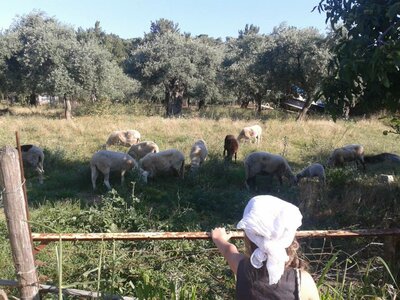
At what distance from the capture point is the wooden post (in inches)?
117

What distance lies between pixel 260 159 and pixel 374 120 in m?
15.1

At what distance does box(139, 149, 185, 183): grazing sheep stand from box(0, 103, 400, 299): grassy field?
39 centimetres

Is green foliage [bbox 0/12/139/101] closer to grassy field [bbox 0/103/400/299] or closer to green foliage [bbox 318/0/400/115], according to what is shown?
grassy field [bbox 0/103/400/299]

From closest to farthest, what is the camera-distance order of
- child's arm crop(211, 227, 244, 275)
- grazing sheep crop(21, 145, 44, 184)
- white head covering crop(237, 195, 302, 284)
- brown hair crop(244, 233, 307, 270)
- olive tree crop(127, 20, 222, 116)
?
white head covering crop(237, 195, 302, 284) → brown hair crop(244, 233, 307, 270) → child's arm crop(211, 227, 244, 275) → grazing sheep crop(21, 145, 44, 184) → olive tree crop(127, 20, 222, 116)

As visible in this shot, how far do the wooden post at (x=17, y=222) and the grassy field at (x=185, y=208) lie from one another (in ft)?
0.61

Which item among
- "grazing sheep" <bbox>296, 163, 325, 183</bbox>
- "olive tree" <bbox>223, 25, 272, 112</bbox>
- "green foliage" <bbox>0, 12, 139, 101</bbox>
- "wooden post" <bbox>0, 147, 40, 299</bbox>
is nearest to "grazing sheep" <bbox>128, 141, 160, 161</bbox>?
"grazing sheep" <bbox>296, 163, 325, 183</bbox>

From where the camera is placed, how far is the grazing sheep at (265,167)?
10633 mm

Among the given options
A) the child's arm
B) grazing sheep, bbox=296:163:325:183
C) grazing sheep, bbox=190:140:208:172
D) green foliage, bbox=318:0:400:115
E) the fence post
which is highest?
green foliage, bbox=318:0:400:115

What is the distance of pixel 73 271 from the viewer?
192 inches

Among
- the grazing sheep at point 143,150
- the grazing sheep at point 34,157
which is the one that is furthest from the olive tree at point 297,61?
the grazing sheep at point 34,157

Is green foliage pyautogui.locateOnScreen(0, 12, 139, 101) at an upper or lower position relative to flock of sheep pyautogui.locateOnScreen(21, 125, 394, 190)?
upper

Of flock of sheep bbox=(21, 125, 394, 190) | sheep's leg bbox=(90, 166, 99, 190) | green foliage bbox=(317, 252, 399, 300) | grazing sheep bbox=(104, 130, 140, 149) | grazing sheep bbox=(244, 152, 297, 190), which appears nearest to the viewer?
green foliage bbox=(317, 252, 399, 300)

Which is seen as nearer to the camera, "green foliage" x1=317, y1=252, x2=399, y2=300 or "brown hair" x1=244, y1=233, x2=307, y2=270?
"brown hair" x1=244, y1=233, x2=307, y2=270

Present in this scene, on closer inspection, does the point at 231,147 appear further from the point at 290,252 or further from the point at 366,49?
the point at 290,252
